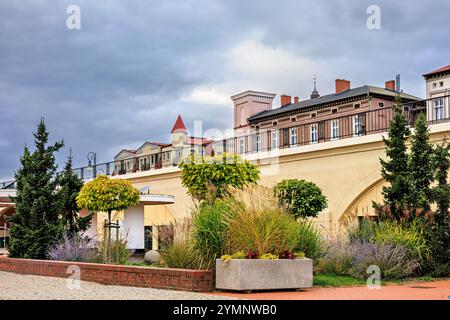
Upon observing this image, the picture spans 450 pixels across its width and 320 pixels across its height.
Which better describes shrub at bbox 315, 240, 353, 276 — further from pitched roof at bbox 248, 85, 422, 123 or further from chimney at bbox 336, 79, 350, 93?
chimney at bbox 336, 79, 350, 93

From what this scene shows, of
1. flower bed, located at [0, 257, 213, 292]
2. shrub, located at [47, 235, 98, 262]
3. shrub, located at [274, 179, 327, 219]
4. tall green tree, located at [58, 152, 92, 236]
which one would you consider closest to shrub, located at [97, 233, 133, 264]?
shrub, located at [47, 235, 98, 262]

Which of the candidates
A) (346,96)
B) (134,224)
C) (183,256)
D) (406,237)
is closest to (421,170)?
(406,237)

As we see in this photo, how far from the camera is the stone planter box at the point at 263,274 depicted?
12.1 m

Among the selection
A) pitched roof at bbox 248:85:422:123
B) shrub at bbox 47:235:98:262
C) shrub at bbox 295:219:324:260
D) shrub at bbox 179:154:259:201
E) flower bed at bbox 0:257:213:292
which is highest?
pitched roof at bbox 248:85:422:123

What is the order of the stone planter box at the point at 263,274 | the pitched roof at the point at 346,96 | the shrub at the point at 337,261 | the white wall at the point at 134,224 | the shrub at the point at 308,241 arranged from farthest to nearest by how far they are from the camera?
the pitched roof at the point at 346,96 → the white wall at the point at 134,224 → the shrub at the point at 337,261 → the shrub at the point at 308,241 → the stone planter box at the point at 263,274

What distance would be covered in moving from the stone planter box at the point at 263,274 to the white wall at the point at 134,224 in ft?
42.4

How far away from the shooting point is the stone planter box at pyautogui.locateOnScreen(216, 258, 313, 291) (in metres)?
12.1

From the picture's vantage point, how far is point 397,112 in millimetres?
17125

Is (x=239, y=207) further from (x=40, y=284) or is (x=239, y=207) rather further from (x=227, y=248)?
(x=40, y=284)

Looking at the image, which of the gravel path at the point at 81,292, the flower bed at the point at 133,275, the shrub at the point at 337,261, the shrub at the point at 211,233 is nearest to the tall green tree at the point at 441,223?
the shrub at the point at 337,261

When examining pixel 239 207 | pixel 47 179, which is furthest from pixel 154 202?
pixel 239 207

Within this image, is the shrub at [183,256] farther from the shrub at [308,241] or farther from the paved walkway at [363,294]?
the shrub at [308,241]

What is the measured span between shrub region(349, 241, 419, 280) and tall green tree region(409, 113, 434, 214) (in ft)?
6.11

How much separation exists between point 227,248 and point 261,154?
14.0m
